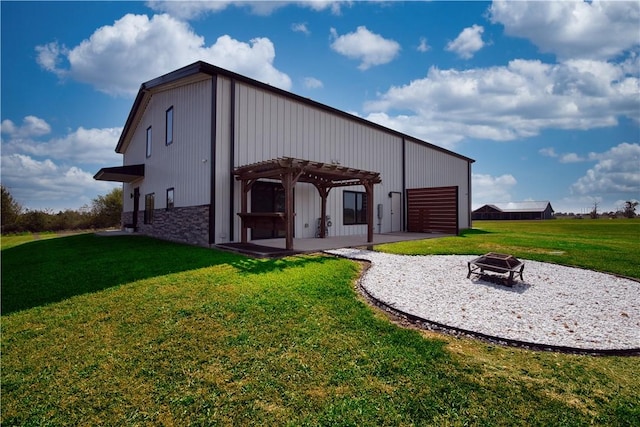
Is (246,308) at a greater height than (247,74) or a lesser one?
lesser

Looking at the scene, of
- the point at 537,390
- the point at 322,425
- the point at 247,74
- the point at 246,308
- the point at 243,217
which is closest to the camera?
the point at 322,425

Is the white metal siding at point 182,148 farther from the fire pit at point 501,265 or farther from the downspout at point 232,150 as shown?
the fire pit at point 501,265

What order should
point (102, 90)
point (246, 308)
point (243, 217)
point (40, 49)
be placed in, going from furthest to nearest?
point (102, 90)
point (40, 49)
point (243, 217)
point (246, 308)

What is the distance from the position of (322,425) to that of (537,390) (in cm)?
196

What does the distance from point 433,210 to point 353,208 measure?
16.8ft

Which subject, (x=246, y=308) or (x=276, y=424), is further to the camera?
(x=246, y=308)

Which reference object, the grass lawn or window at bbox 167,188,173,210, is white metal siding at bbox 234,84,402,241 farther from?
the grass lawn

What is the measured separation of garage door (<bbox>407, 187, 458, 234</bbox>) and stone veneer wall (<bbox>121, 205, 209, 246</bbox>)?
40.4 feet

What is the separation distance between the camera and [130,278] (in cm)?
617

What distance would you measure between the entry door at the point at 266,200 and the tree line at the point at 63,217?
885 inches

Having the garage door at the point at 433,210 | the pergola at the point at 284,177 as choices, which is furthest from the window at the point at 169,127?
the garage door at the point at 433,210

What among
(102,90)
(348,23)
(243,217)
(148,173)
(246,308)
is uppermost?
(348,23)

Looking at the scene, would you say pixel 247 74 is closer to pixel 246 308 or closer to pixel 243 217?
pixel 243 217

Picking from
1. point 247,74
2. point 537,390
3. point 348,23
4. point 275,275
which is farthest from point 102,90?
point 537,390
